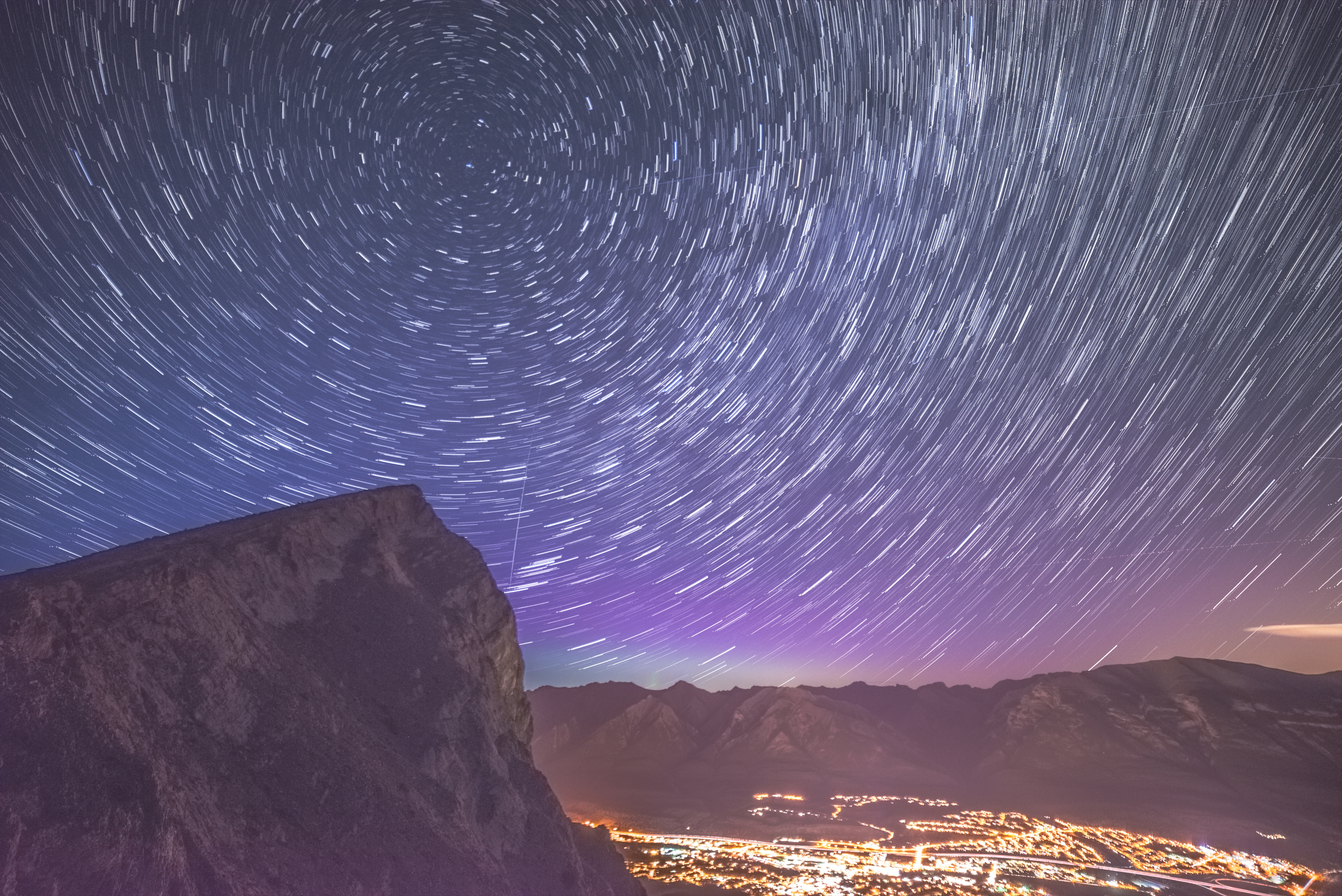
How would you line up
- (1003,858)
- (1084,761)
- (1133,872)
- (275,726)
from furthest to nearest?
1. (1084,761)
2. (1003,858)
3. (1133,872)
4. (275,726)

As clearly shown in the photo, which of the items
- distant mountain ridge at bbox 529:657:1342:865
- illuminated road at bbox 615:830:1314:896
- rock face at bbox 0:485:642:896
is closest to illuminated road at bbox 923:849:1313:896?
illuminated road at bbox 615:830:1314:896

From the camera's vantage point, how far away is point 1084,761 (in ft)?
498

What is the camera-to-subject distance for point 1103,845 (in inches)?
3925

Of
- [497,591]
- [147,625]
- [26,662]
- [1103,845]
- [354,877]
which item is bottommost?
[1103,845]

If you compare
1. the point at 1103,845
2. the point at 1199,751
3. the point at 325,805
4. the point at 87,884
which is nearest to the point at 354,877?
the point at 325,805

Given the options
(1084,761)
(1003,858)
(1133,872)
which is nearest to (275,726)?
(1003,858)

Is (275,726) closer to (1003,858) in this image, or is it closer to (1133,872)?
(1003,858)

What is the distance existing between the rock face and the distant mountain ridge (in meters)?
101

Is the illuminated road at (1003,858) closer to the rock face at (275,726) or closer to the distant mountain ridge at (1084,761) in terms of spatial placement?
the distant mountain ridge at (1084,761)

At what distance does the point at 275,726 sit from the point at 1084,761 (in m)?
181

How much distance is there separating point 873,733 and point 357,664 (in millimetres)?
190594

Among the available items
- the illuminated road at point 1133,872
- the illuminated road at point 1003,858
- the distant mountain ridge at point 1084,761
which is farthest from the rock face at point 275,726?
the distant mountain ridge at point 1084,761

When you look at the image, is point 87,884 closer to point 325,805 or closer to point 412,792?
point 325,805

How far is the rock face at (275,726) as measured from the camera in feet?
63.7
